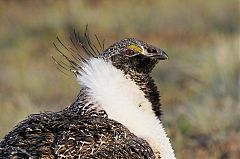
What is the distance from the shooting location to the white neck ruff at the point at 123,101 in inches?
198

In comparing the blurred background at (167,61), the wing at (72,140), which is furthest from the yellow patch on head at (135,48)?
the blurred background at (167,61)

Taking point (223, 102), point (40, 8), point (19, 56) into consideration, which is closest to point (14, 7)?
point (40, 8)

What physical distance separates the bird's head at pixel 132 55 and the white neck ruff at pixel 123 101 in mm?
46

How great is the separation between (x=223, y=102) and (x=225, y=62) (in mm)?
1906

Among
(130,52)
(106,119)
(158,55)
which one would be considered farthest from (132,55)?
(106,119)

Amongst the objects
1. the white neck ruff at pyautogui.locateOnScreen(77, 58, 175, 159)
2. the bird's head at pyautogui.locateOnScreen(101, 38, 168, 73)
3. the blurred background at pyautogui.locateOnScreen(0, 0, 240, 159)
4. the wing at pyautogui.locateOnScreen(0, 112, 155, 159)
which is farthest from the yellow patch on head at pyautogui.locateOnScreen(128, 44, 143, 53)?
the blurred background at pyautogui.locateOnScreen(0, 0, 240, 159)

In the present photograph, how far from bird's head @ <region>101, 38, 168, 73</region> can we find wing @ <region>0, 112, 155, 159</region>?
0.44 metres

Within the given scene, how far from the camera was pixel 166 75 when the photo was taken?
13.8 m

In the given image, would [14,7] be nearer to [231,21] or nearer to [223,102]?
[231,21]

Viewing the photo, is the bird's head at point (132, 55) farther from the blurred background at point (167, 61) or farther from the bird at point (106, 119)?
the blurred background at point (167, 61)

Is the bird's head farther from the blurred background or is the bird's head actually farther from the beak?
the blurred background

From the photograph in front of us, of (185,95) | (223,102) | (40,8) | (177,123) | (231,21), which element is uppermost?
(40,8)

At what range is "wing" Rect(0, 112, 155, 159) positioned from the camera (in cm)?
451

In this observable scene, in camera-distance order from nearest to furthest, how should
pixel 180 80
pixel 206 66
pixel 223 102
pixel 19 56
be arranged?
pixel 223 102 → pixel 206 66 → pixel 180 80 → pixel 19 56
